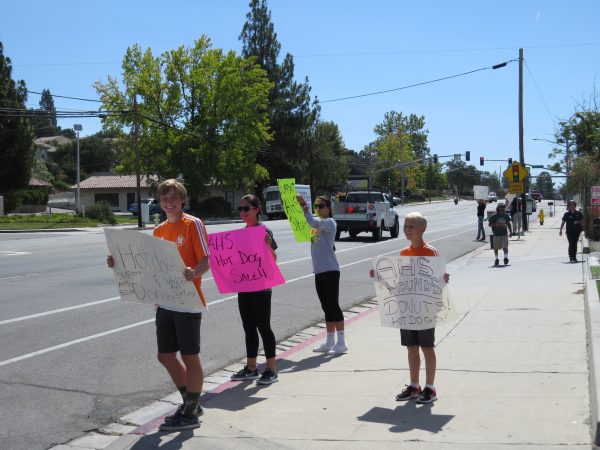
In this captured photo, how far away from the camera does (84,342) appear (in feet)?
28.0

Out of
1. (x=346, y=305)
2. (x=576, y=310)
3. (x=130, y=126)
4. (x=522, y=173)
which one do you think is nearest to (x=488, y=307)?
(x=576, y=310)

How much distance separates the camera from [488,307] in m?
10.7

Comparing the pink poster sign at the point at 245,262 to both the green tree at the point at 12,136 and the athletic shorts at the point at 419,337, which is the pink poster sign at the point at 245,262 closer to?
the athletic shorts at the point at 419,337

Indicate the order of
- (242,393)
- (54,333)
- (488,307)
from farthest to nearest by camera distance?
(488,307), (54,333), (242,393)

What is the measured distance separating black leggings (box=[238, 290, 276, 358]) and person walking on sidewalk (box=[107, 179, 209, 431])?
4.13ft

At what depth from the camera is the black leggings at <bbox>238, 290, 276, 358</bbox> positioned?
6.52m

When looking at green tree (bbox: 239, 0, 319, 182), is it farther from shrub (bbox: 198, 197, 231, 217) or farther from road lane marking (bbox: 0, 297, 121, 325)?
road lane marking (bbox: 0, 297, 121, 325)

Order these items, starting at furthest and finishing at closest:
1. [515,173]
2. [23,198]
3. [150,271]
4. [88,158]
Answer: [88,158]
[23,198]
[515,173]
[150,271]

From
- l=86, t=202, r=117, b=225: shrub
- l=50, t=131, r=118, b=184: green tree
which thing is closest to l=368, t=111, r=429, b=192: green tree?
l=50, t=131, r=118, b=184: green tree

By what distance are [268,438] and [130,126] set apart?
2117 inches

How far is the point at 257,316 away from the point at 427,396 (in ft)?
5.70

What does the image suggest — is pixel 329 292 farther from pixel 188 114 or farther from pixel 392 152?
pixel 392 152

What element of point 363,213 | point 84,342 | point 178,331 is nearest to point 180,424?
point 178,331

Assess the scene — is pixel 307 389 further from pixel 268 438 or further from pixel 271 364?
pixel 268 438
